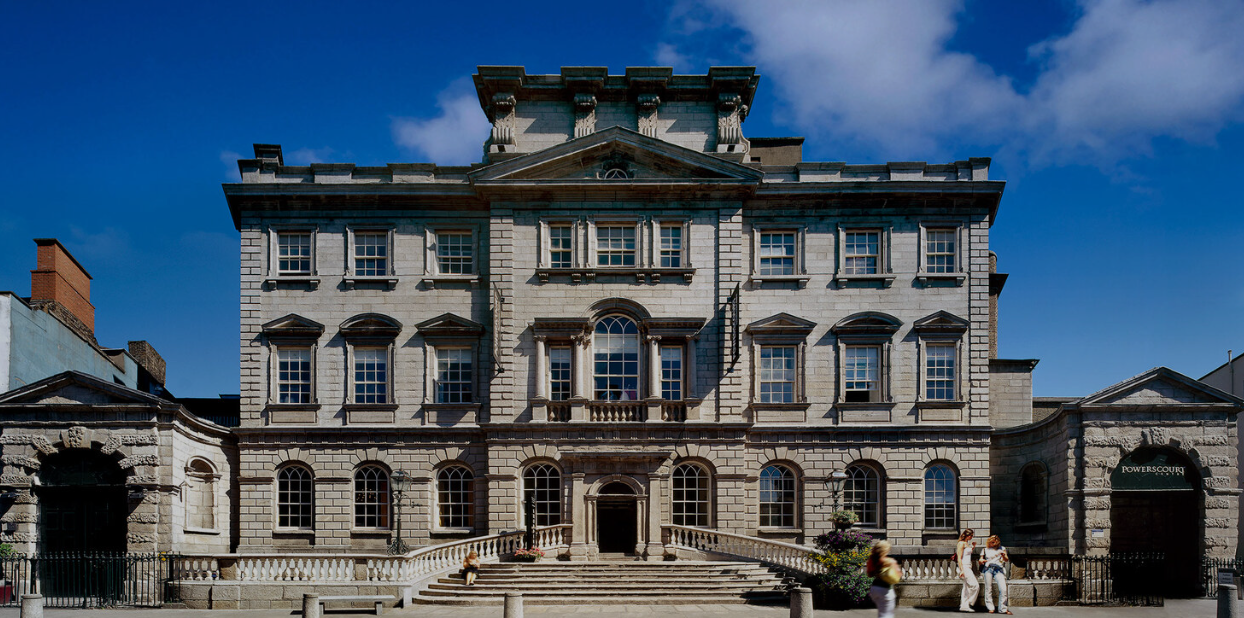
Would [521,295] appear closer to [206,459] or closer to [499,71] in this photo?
[499,71]

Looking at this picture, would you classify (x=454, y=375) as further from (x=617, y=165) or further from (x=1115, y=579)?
(x=1115, y=579)

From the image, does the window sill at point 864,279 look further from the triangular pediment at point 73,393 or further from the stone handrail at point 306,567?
the triangular pediment at point 73,393

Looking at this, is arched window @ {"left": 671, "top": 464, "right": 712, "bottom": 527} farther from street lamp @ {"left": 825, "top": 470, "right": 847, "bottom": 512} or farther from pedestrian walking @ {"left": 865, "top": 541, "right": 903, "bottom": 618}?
pedestrian walking @ {"left": 865, "top": 541, "right": 903, "bottom": 618}

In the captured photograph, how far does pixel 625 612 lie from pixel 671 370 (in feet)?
32.9

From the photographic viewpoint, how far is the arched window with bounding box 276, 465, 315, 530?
31.1 m

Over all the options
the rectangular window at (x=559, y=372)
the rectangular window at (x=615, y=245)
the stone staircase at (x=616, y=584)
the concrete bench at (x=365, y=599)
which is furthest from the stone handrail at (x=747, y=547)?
the concrete bench at (x=365, y=599)

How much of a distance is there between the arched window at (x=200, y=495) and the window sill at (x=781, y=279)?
18.4 m

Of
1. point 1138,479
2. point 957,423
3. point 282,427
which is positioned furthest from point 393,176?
point 1138,479

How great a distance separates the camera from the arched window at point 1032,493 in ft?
101

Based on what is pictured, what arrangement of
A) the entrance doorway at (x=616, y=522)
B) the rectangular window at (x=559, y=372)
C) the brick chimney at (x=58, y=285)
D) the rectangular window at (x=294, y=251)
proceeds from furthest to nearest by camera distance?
1. the brick chimney at (x=58, y=285)
2. the rectangular window at (x=294, y=251)
3. the rectangular window at (x=559, y=372)
4. the entrance doorway at (x=616, y=522)

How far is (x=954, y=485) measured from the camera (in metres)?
31.2

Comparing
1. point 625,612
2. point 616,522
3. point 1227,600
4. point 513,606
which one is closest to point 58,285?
point 616,522

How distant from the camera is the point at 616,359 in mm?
31188

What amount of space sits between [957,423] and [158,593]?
2393 cm
